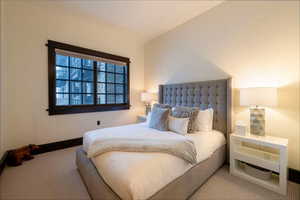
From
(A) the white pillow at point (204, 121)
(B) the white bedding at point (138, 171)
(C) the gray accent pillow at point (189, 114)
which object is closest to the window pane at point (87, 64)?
(C) the gray accent pillow at point (189, 114)

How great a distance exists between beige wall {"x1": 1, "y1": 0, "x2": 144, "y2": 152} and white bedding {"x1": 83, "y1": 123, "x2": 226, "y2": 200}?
2.01 metres

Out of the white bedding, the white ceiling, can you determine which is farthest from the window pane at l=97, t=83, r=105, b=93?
the white bedding

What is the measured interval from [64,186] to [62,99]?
1932 millimetres

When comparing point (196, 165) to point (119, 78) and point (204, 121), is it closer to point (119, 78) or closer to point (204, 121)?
point (204, 121)

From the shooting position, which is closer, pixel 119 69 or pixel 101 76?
pixel 101 76

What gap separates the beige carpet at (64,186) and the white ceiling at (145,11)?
2968mm

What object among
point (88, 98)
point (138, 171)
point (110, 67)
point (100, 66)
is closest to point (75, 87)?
point (88, 98)

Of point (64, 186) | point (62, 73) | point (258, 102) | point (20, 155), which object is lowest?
point (64, 186)

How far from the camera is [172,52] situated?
3.45m

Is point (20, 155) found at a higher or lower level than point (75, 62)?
lower

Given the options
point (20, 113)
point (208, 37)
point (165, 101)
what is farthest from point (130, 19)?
point (20, 113)

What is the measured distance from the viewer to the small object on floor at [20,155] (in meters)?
2.23

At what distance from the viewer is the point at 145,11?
2754 millimetres

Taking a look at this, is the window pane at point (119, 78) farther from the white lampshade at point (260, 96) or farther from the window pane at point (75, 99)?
the white lampshade at point (260, 96)
